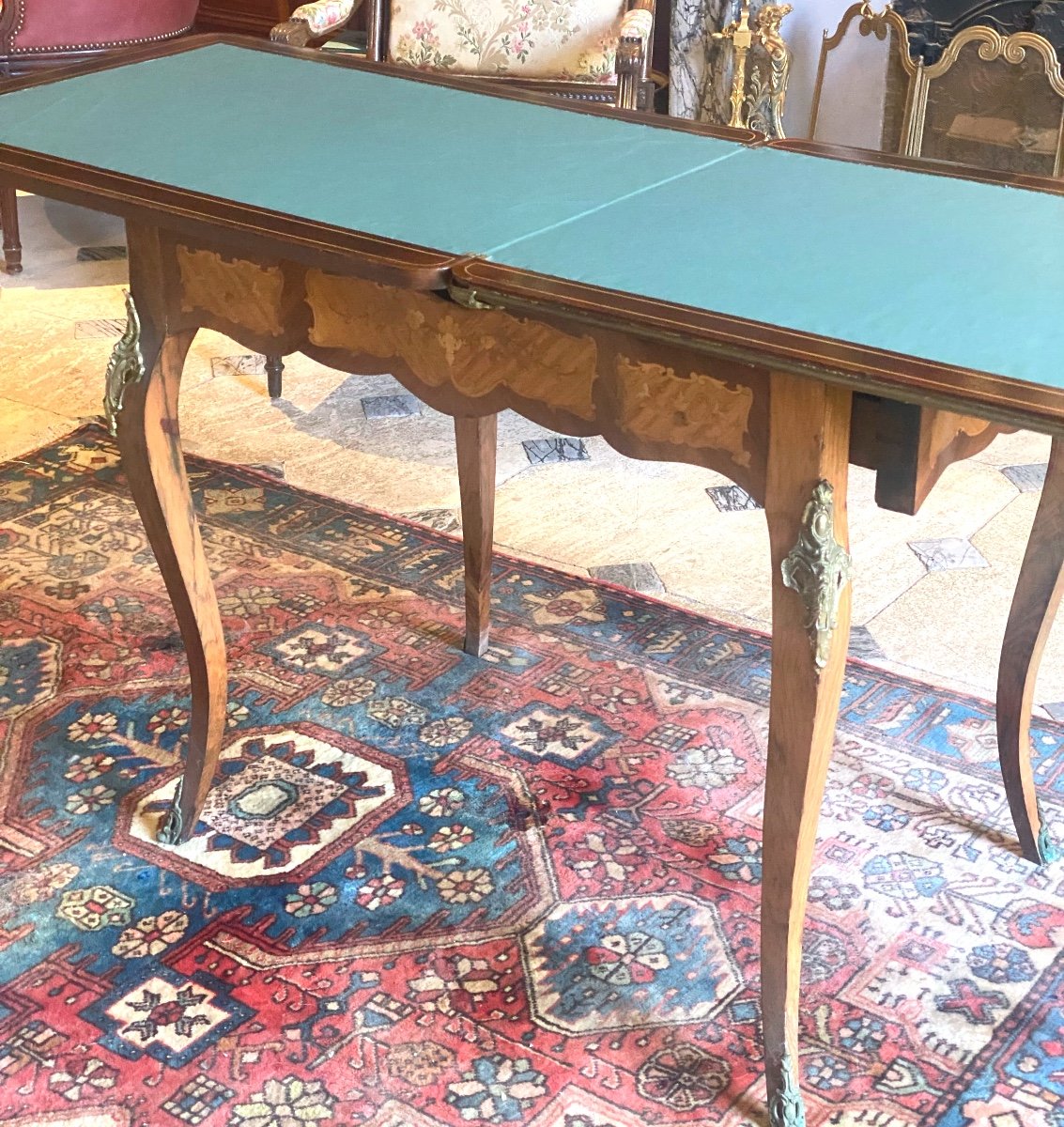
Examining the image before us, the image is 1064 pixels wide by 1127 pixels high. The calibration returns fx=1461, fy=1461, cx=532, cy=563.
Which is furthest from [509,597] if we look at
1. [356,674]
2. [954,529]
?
[954,529]

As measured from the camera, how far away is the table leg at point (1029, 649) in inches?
75.2

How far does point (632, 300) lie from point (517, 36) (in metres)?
2.77

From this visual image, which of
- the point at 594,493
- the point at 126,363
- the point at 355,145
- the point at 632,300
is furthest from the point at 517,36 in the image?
the point at 632,300

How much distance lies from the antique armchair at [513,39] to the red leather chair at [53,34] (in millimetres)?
1033

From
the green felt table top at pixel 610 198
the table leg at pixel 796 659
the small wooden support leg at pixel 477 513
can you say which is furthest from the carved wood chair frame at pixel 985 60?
the table leg at pixel 796 659

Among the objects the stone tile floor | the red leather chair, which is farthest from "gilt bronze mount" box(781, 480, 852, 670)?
the red leather chair

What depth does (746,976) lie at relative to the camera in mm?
1933

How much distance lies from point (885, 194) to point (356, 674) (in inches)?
50.1

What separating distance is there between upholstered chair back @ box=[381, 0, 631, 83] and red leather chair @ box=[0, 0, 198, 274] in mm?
1201

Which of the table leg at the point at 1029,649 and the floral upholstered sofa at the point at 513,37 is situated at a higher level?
the floral upholstered sofa at the point at 513,37

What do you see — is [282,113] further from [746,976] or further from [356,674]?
[746,976]

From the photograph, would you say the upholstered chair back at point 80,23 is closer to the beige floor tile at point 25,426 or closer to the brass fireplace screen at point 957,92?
the beige floor tile at point 25,426

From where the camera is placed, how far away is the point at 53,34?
4523mm

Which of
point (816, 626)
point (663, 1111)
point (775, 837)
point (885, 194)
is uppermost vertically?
point (885, 194)
